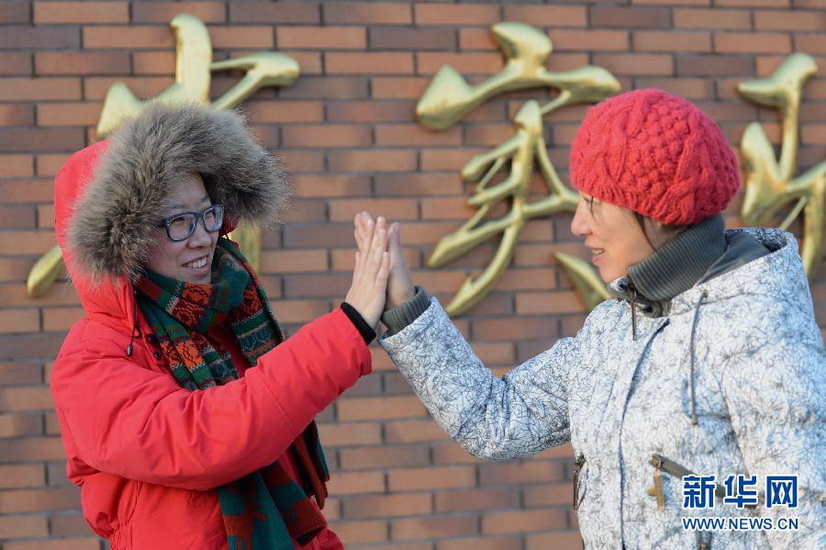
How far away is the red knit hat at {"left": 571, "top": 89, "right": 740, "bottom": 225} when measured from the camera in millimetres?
1780

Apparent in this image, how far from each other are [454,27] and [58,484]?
2.00 meters

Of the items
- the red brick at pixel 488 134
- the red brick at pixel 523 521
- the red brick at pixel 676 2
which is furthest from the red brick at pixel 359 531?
the red brick at pixel 676 2

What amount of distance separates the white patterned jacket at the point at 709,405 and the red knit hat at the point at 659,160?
145 mm

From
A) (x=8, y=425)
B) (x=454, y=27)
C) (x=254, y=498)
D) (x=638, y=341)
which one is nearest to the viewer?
(x=638, y=341)

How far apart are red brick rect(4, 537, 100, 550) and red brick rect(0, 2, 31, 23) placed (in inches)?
Answer: 65.2

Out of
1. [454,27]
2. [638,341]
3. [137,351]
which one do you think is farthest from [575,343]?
[454,27]

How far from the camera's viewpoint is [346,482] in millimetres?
3404

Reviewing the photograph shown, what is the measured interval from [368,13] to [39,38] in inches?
42.1

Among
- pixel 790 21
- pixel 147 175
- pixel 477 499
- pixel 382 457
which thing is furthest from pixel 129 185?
pixel 790 21

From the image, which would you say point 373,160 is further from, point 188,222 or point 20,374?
point 188,222

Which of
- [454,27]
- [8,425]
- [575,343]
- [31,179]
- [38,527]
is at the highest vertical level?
[454,27]

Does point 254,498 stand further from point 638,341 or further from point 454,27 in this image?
point 454,27

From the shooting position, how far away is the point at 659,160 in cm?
178

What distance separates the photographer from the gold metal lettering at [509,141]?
11.3 feet
